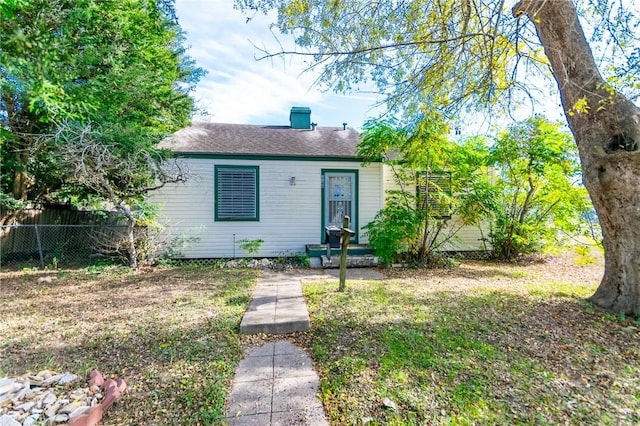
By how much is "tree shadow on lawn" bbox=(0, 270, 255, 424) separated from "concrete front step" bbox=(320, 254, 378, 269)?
243 centimetres

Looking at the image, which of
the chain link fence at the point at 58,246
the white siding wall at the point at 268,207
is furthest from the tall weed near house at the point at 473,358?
the chain link fence at the point at 58,246

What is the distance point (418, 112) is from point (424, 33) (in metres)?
1.35

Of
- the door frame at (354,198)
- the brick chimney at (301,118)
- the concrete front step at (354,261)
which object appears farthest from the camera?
the brick chimney at (301,118)

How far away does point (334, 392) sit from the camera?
246cm

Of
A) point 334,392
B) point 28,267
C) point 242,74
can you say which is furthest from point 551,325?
point 28,267

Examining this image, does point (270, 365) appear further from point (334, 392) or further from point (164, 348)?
point (164, 348)

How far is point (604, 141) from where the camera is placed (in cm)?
417

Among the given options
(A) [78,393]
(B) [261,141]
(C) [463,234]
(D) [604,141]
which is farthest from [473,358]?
(B) [261,141]

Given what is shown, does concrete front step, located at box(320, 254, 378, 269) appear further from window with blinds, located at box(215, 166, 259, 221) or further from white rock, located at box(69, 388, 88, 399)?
white rock, located at box(69, 388, 88, 399)

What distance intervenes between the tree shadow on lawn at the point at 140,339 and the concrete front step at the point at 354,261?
243 centimetres

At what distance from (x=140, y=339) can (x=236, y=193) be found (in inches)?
209

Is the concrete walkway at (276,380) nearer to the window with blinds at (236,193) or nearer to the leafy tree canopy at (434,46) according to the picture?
the leafy tree canopy at (434,46)

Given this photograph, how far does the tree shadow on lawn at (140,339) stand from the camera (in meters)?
2.43

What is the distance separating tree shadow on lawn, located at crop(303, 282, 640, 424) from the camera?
2.28 metres
